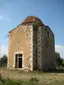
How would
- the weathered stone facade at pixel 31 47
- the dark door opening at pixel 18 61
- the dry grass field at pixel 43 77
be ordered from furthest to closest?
the dark door opening at pixel 18 61, the weathered stone facade at pixel 31 47, the dry grass field at pixel 43 77

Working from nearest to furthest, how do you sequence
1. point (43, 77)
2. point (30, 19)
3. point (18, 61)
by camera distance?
point (43, 77) → point (18, 61) → point (30, 19)

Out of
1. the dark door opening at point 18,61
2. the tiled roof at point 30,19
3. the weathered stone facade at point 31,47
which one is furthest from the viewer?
the tiled roof at point 30,19

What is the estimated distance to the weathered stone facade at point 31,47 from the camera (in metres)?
24.8

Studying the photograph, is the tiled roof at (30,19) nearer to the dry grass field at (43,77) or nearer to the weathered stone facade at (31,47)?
the weathered stone facade at (31,47)

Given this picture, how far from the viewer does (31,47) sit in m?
24.8

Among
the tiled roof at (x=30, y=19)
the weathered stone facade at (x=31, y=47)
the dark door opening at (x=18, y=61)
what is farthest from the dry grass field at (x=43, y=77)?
the tiled roof at (x=30, y=19)

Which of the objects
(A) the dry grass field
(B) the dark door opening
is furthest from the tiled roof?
(A) the dry grass field

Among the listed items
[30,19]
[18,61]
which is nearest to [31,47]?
[18,61]

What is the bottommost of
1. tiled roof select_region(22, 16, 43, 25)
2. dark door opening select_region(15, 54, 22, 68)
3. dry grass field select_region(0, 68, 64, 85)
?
dry grass field select_region(0, 68, 64, 85)

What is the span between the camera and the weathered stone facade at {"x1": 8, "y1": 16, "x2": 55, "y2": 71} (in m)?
24.8

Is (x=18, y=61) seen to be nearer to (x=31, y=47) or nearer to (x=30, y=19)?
(x=31, y=47)

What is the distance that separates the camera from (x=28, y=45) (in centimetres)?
2514

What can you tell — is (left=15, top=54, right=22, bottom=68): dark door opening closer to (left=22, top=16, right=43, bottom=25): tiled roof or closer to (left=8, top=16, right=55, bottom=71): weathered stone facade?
(left=8, top=16, right=55, bottom=71): weathered stone facade

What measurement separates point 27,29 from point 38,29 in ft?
5.35
